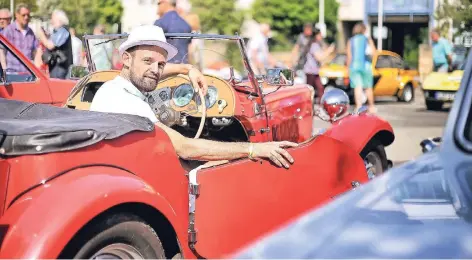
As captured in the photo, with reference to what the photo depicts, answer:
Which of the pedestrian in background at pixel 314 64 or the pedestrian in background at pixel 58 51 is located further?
the pedestrian in background at pixel 314 64

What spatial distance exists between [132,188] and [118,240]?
22cm

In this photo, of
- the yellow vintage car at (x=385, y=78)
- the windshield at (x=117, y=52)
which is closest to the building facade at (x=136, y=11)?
the yellow vintage car at (x=385, y=78)

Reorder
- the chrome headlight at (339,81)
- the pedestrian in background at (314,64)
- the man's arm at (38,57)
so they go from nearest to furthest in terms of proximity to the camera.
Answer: the man's arm at (38,57), the pedestrian in background at (314,64), the chrome headlight at (339,81)

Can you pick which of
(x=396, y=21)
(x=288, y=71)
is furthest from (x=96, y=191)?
(x=396, y=21)

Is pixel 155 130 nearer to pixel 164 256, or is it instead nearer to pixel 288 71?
pixel 164 256

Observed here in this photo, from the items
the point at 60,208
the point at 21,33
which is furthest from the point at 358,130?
the point at 21,33

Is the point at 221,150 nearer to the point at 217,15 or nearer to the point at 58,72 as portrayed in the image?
the point at 58,72

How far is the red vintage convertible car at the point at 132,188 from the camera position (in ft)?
11.2

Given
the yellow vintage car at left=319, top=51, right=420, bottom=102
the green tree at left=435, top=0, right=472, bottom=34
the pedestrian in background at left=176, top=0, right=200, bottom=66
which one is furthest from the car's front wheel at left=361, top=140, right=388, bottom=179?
the green tree at left=435, top=0, right=472, bottom=34

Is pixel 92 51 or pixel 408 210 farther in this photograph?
pixel 92 51

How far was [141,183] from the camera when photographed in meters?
3.76

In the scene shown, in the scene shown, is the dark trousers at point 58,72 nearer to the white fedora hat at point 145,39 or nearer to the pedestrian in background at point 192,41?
the pedestrian in background at point 192,41

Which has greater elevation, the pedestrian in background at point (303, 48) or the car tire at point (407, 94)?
the pedestrian in background at point (303, 48)

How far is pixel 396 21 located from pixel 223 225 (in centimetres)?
5860
